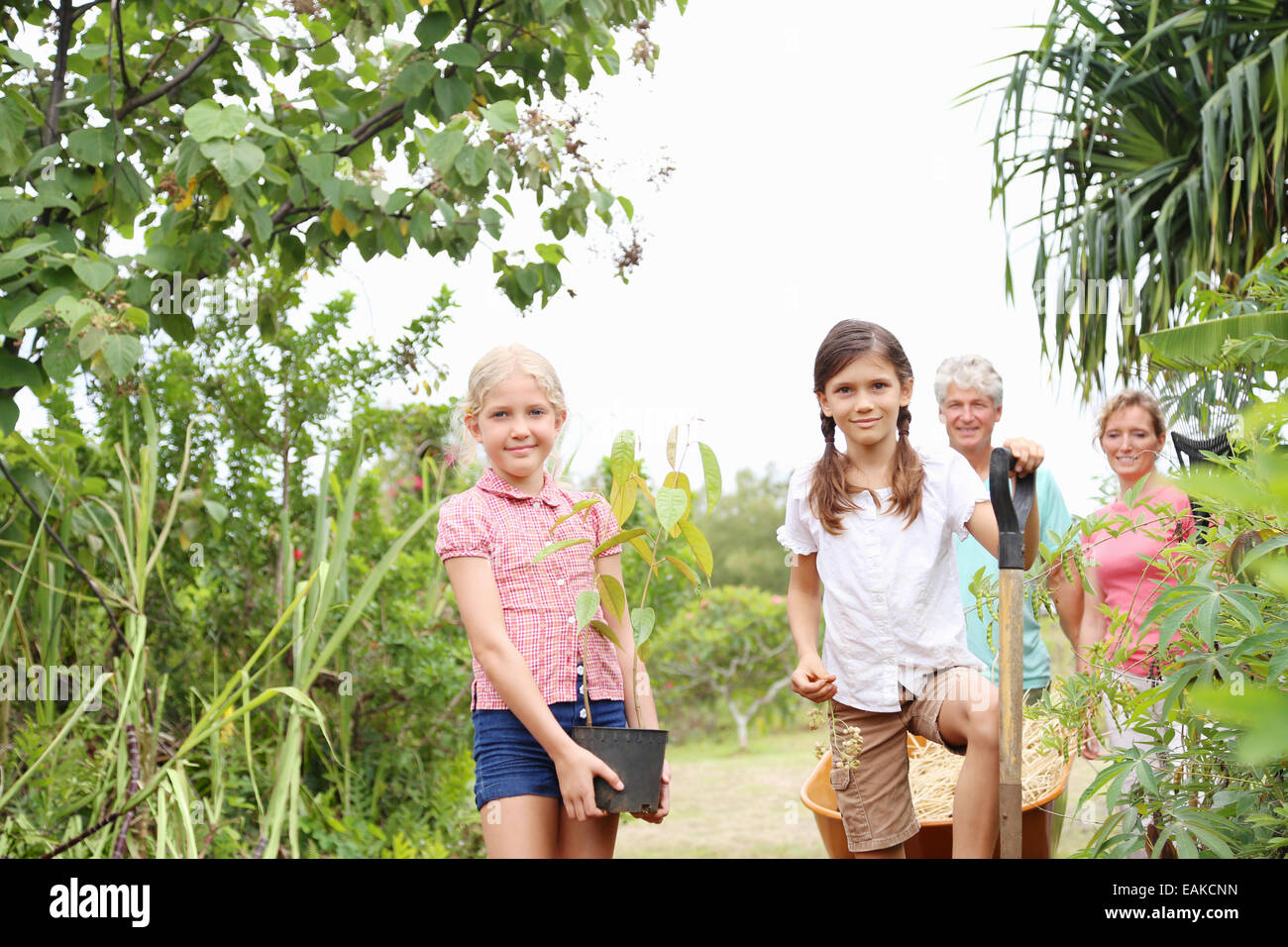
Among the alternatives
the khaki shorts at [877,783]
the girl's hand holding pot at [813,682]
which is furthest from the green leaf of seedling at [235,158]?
the khaki shorts at [877,783]

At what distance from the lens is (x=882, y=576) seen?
1836 millimetres

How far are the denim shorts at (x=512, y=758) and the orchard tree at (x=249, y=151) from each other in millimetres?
1063

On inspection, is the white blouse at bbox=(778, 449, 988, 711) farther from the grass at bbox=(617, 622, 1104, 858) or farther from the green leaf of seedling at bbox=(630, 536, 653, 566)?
the grass at bbox=(617, 622, 1104, 858)

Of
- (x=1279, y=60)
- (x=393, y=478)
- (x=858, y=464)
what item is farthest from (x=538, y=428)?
(x=1279, y=60)

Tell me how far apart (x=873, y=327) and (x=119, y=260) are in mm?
1813

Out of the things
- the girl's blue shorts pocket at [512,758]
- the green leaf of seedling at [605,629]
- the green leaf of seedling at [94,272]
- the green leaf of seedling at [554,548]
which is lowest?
the girl's blue shorts pocket at [512,758]

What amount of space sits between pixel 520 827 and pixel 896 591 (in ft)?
2.50

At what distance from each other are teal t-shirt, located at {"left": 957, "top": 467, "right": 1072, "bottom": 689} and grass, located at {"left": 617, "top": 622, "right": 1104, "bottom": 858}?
1609mm

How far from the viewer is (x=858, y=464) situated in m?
1.93

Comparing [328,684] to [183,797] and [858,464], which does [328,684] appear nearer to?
[183,797]

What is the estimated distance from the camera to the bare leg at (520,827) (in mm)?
1670

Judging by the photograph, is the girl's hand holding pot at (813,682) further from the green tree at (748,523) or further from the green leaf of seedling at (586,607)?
the green tree at (748,523)

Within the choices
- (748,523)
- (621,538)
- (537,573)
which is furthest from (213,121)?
(748,523)

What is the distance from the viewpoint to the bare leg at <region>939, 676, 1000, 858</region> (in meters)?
1.66
